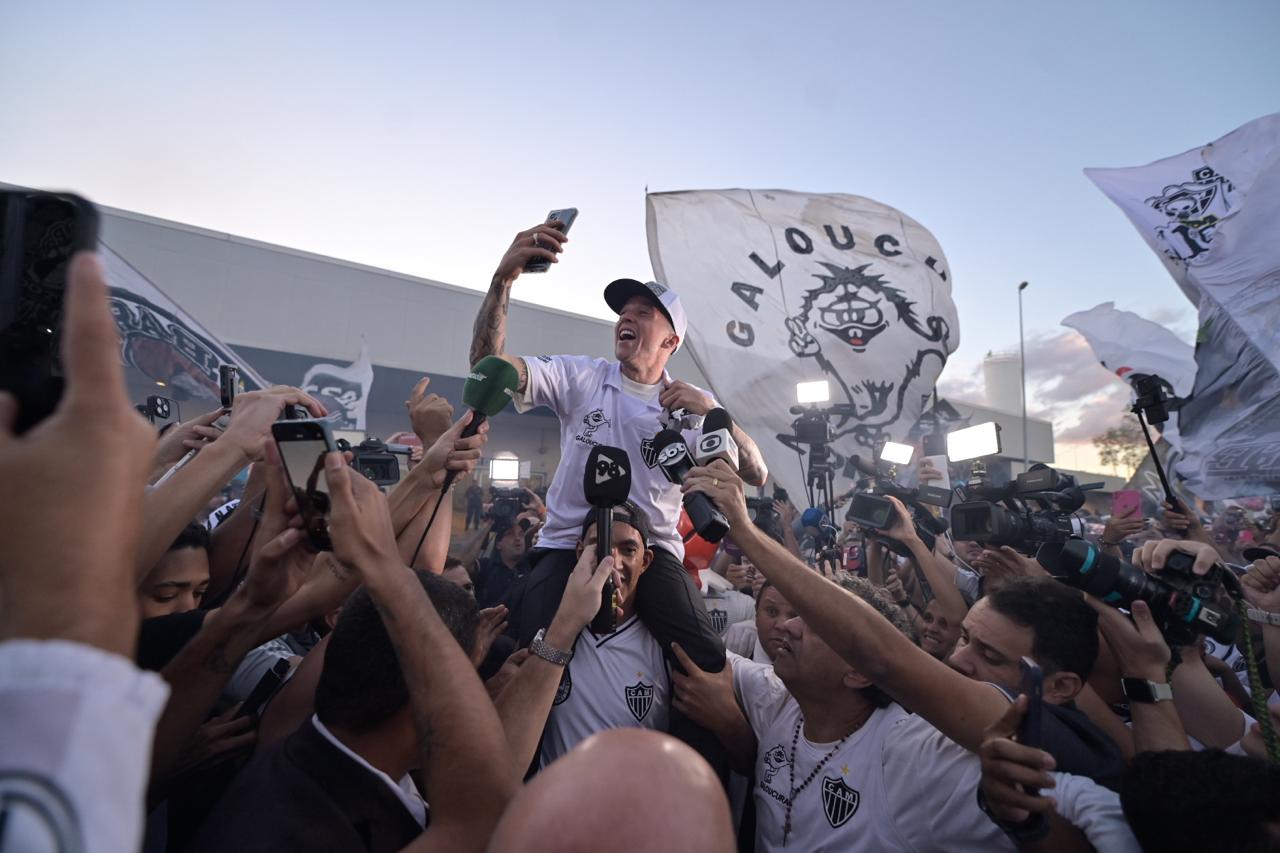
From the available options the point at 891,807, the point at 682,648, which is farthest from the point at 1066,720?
the point at 682,648

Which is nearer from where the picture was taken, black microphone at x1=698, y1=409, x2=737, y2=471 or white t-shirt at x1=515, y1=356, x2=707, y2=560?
black microphone at x1=698, y1=409, x2=737, y2=471

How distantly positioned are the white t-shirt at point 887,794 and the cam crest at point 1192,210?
7.76 m

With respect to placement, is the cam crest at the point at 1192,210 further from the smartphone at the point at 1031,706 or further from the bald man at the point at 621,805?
the bald man at the point at 621,805

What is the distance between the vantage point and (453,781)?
1358mm

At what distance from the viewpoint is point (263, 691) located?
2.25 metres

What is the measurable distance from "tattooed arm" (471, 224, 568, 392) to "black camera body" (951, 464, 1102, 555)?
8.04 feet

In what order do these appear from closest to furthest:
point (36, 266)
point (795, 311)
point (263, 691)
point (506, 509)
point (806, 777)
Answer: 1. point (36, 266)
2. point (263, 691)
3. point (806, 777)
4. point (506, 509)
5. point (795, 311)

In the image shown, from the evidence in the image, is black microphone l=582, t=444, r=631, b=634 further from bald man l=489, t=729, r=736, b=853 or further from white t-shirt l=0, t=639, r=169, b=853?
white t-shirt l=0, t=639, r=169, b=853

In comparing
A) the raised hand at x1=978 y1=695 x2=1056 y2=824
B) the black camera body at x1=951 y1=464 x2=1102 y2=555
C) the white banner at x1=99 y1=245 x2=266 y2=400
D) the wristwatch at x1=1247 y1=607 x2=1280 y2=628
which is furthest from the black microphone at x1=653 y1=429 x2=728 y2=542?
the white banner at x1=99 y1=245 x2=266 y2=400

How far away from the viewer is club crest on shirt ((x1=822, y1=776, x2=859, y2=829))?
2.24 metres

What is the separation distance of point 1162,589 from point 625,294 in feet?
8.66

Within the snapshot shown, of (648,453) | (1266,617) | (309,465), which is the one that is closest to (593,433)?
(648,453)

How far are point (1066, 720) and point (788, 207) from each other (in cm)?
779

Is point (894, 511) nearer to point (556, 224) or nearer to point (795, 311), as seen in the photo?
point (556, 224)
